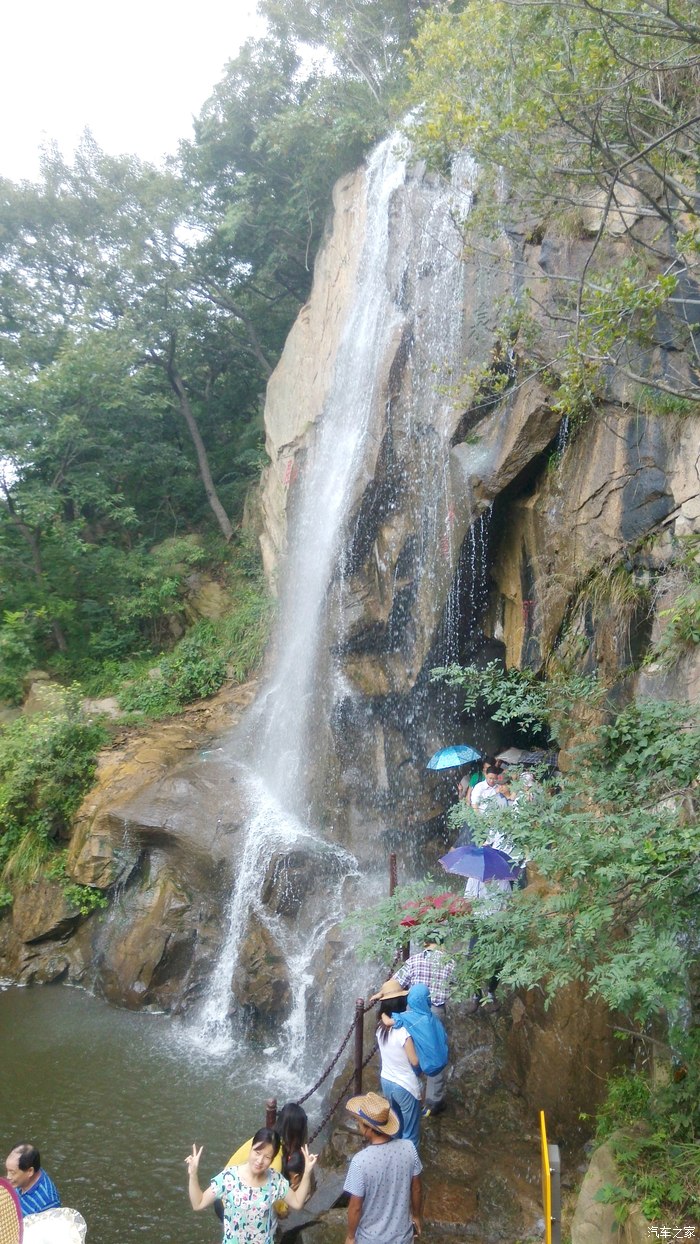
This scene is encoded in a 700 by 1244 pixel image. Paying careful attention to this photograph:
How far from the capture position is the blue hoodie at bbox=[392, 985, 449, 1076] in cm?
525

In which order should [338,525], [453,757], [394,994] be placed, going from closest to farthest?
[394,994] → [453,757] → [338,525]

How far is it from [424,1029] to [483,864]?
1.41m

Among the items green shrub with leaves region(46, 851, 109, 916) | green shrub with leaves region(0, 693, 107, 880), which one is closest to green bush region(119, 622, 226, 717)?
green shrub with leaves region(0, 693, 107, 880)

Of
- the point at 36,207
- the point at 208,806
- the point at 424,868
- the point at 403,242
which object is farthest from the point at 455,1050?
the point at 36,207

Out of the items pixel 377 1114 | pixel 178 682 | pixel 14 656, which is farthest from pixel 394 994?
pixel 14 656

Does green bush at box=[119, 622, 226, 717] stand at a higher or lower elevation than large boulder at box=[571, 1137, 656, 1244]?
higher

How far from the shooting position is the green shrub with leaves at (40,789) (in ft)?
37.9

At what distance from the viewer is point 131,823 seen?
10578 mm

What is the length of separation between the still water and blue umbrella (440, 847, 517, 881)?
3100mm

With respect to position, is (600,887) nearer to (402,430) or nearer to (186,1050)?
(186,1050)

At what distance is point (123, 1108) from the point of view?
23.6ft

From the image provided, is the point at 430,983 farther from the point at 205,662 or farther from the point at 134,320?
the point at 134,320

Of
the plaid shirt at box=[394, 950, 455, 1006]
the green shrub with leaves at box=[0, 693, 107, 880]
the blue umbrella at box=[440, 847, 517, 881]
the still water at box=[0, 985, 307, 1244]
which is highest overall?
the green shrub with leaves at box=[0, 693, 107, 880]

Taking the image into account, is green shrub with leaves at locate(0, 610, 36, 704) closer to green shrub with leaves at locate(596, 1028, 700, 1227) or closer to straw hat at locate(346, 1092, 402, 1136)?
straw hat at locate(346, 1092, 402, 1136)
